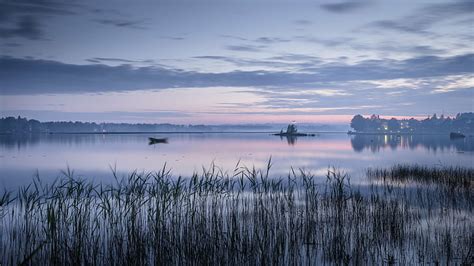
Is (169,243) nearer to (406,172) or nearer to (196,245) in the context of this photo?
(196,245)

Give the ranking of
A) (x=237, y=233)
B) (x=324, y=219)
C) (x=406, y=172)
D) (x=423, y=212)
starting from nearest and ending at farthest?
(x=237, y=233), (x=324, y=219), (x=423, y=212), (x=406, y=172)

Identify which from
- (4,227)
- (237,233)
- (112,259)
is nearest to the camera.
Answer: (112,259)

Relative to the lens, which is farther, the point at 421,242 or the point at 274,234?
the point at 274,234

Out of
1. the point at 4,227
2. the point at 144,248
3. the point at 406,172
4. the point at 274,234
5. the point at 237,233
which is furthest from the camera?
the point at 406,172

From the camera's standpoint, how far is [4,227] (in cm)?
1363

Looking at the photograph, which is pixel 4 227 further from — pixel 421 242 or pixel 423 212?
pixel 423 212

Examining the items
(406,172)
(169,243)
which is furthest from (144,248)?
(406,172)

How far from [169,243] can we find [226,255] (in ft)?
6.20

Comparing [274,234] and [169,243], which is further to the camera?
[274,234]

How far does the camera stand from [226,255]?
10672mm

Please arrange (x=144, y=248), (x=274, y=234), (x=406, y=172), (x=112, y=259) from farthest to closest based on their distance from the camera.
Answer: (x=406, y=172) < (x=274, y=234) < (x=144, y=248) < (x=112, y=259)

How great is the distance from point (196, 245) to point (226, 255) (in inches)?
38.1

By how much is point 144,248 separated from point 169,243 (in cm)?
85

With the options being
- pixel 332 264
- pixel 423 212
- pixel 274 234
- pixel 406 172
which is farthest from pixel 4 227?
pixel 406 172
